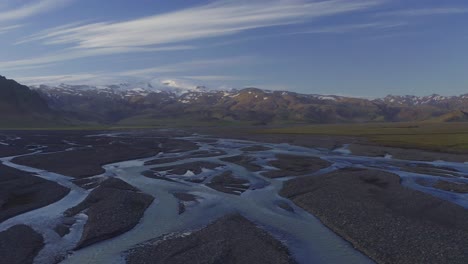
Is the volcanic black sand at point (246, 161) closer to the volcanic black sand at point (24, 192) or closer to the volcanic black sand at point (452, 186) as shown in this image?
the volcanic black sand at point (452, 186)

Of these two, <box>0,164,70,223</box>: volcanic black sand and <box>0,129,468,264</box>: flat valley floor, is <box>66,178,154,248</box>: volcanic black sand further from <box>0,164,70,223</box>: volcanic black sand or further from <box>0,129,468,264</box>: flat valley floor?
<box>0,164,70,223</box>: volcanic black sand

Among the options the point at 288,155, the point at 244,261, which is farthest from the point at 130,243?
the point at 288,155

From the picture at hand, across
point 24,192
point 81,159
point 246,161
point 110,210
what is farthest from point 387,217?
point 81,159

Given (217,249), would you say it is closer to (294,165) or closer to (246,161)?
(294,165)

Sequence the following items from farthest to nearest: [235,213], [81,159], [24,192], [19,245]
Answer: [81,159], [24,192], [235,213], [19,245]

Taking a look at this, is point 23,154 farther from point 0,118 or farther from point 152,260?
point 0,118

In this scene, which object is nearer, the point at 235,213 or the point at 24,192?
the point at 235,213
